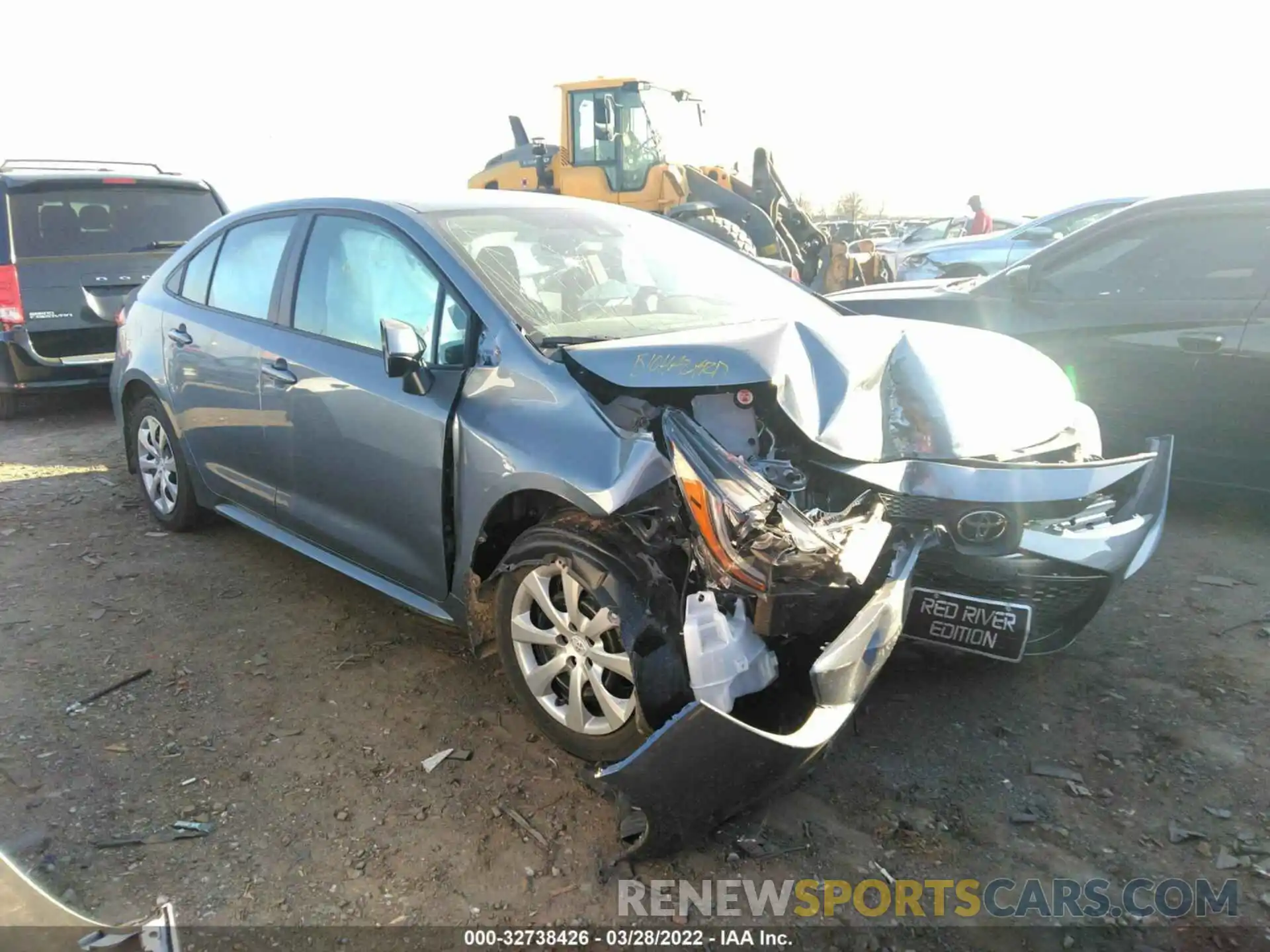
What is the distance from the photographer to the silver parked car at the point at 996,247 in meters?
10.0

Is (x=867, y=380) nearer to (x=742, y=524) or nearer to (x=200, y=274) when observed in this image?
(x=742, y=524)

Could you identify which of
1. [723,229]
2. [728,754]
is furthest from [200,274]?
[723,229]

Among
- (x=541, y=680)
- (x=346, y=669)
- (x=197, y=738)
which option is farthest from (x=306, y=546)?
(x=541, y=680)

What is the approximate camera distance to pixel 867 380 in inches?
118

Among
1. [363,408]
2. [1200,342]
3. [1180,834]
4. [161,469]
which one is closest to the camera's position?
[1180,834]

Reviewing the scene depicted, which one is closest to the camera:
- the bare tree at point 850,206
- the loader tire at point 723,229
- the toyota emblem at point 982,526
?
the toyota emblem at point 982,526

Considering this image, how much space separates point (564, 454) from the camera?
8.88 ft

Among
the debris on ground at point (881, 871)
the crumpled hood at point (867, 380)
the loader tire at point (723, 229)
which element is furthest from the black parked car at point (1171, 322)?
the loader tire at point (723, 229)

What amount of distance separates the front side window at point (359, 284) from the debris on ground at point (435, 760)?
1.34 metres

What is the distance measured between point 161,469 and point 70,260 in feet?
9.98

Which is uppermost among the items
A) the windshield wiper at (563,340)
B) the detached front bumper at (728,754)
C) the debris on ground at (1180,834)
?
the windshield wiper at (563,340)

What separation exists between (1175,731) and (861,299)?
324 centimetres

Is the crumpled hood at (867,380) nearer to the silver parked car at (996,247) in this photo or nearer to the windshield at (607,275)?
the windshield at (607,275)

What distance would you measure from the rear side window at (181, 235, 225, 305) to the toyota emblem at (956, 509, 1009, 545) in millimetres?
3528
